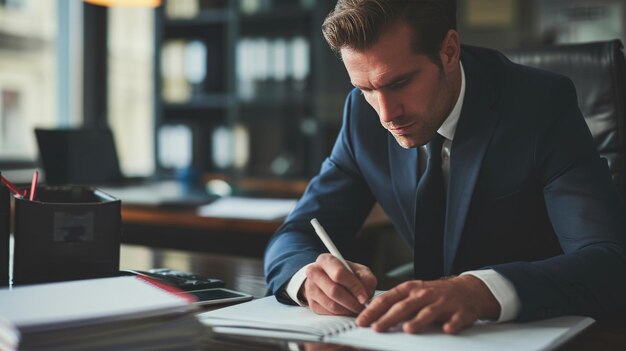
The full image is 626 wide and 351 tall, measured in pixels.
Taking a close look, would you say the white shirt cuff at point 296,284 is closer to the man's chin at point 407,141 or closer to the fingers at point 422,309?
the fingers at point 422,309

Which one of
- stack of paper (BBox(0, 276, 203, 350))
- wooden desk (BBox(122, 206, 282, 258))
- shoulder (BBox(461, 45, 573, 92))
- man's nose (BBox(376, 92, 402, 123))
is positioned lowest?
wooden desk (BBox(122, 206, 282, 258))

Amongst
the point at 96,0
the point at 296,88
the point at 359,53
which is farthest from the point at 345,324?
the point at 296,88

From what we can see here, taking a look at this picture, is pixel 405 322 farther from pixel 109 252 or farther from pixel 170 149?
pixel 170 149

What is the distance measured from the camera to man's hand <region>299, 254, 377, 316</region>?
3.27 ft

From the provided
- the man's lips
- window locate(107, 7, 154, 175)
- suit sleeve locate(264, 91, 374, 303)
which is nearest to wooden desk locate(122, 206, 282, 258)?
suit sleeve locate(264, 91, 374, 303)

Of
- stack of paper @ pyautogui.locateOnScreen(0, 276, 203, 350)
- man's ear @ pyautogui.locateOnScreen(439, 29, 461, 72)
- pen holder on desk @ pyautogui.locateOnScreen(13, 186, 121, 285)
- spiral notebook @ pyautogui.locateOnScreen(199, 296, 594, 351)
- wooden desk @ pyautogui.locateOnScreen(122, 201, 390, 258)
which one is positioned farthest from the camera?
wooden desk @ pyautogui.locateOnScreen(122, 201, 390, 258)

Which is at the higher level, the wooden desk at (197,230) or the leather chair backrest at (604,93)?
the leather chair backrest at (604,93)

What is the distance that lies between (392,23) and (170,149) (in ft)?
10.3

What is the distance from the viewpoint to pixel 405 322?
3.00 ft

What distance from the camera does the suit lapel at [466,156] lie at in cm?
133

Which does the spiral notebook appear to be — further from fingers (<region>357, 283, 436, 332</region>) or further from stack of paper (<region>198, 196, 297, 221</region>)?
stack of paper (<region>198, 196, 297, 221</region>)

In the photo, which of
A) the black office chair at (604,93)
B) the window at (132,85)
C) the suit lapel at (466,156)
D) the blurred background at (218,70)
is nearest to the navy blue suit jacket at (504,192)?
the suit lapel at (466,156)

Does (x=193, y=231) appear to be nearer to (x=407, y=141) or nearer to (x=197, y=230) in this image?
(x=197, y=230)

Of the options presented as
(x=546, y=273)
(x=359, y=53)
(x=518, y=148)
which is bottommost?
(x=546, y=273)
